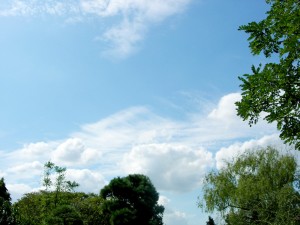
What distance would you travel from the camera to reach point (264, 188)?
1164 inches

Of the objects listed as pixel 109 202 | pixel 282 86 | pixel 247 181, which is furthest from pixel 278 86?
pixel 109 202

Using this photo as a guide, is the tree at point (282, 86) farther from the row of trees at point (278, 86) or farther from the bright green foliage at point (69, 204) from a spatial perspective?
the bright green foliage at point (69, 204)

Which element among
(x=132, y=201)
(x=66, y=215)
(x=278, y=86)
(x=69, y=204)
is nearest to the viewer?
(x=278, y=86)

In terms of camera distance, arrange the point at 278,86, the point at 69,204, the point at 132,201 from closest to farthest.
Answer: the point at 278,86
the point at 69,204
the point at 132,201

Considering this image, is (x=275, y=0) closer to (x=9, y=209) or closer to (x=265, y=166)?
(x=9, y=209)

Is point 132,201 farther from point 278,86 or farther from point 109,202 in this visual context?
point 278,86

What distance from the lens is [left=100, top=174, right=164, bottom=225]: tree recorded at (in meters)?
44.8

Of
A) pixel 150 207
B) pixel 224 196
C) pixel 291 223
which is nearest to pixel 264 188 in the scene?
pixel 224 196

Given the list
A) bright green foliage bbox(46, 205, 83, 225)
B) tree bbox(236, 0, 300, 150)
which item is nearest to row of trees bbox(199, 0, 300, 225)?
tree bbox(236, 0, 300, 150)

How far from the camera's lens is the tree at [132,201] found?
4481 centimetres

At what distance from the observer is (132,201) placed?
4772cm

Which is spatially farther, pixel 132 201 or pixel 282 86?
pixel 132 201

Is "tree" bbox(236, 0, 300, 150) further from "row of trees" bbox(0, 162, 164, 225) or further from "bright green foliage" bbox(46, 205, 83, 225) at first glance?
"row of trees" bbox(0, 162, 164, 225)

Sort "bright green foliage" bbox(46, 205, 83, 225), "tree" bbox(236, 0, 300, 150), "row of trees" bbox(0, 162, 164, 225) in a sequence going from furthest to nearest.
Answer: "row of trees" bbox(0, 162, 164, 225) → "bright green foliage" bbox(46, 205, 83, 225) → "tree" bbox(236, 0, 300, 150)
